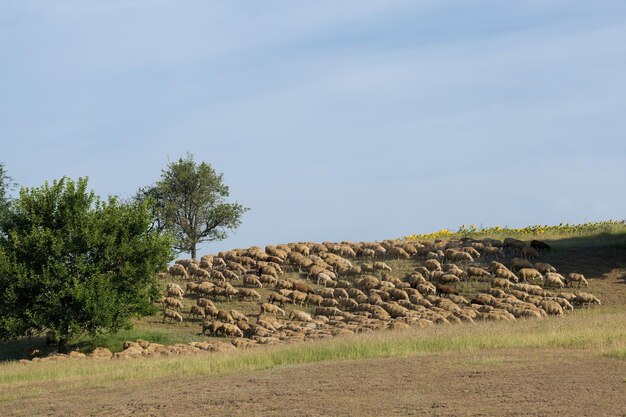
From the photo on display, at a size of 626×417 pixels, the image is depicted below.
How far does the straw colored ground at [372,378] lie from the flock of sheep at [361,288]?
26.7ft

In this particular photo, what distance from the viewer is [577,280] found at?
177ft

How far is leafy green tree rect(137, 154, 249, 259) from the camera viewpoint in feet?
253

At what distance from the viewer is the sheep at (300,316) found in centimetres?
4753

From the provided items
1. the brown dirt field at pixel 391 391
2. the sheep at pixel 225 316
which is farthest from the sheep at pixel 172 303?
the brown dirt field at pixel 391 391

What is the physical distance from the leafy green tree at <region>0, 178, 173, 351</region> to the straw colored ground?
6.49 metres

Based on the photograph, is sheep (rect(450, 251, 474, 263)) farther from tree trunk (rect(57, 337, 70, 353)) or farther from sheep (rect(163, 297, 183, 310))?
tree trunk (rect(57, 337, 70, 353))

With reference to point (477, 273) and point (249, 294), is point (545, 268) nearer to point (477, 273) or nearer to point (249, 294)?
point (477, 273)

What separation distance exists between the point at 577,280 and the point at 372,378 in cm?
3270

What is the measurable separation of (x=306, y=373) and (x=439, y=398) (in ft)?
17.8

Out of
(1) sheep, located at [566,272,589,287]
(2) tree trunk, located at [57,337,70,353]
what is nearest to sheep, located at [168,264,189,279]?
(2) tree trunk, located at [57,337,70,353]

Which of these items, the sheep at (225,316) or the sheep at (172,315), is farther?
the sheep at (172,315)

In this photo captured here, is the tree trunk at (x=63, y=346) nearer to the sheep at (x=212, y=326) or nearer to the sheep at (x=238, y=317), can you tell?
the sheep at (x=212, y=326)

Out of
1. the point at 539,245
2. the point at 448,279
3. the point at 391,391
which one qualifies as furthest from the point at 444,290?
the point at 391,391

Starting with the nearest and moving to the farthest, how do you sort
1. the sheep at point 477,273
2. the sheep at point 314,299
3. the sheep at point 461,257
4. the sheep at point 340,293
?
1. the sheep at point 314,299
2. the sheep at point 340,293
3. the sheep at point 477,273
4. the sheep at point 461,257
